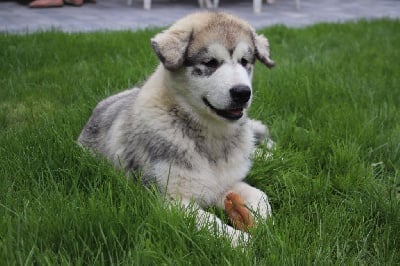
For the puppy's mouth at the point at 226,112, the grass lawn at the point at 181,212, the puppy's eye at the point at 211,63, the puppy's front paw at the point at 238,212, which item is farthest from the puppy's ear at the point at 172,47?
the puppy's front paw at the point at 238,212

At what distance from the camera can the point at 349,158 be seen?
2.83m

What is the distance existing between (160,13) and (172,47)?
20.8ft

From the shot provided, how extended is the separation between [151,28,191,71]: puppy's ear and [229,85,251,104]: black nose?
302mm

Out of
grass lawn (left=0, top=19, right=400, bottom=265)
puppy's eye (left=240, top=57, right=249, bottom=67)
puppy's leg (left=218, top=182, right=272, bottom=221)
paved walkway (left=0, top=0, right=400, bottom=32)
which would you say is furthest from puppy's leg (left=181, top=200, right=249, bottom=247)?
paved walkway (left=0, top=0, right=400, bottom=32)

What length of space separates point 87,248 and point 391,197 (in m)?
1.36

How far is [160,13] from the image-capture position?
28.3 feet

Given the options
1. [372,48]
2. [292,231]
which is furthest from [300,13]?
[292,231]

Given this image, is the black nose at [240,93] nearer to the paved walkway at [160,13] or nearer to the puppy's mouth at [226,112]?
the puppy's mouth at [226,112]

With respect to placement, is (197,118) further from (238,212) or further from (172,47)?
(238,212)

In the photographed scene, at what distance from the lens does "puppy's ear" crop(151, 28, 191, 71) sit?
2.48 m

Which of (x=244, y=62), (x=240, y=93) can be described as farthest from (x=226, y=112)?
(x=244, y=62)

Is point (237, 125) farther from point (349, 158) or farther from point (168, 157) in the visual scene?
point (349, 158)

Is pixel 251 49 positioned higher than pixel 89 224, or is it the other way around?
pixel 251 49

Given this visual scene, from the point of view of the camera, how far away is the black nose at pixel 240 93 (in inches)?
94.4
